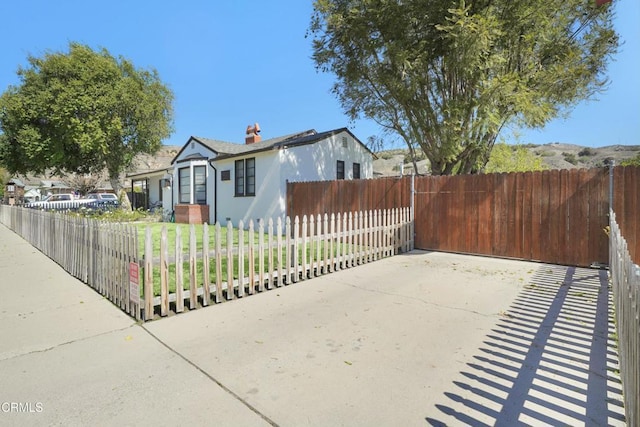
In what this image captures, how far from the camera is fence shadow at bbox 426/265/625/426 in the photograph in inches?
95.1

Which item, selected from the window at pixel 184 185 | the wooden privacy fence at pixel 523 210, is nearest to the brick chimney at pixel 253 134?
the window at pixel 184 185

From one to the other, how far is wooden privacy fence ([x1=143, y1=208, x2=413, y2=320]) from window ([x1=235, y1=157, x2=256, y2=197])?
306 inches

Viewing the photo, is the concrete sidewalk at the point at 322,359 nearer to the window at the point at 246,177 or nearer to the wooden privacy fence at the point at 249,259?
the wooden privacy fence at the point at 249,259

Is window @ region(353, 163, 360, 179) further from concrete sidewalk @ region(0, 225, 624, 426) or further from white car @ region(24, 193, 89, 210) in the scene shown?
white car @ region(24, 193, 89, 210)

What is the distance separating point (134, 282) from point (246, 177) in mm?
11505

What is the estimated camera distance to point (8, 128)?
1747cm

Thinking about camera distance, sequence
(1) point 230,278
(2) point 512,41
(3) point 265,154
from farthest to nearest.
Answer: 1. (3) point 265,154
2. (2) point 512,41
3. (1) point 230,278

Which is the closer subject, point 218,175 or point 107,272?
point 107,272

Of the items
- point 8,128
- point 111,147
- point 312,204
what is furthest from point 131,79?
point 312,204

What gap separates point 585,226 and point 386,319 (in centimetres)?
580

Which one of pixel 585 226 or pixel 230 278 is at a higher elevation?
pixel 585 226

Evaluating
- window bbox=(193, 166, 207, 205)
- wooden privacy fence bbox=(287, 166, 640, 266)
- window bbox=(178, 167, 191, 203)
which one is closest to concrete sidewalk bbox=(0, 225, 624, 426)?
wooden privacy fence bbox=(287, 166, 640, 266)

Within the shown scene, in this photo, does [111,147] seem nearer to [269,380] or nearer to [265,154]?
[265,154]

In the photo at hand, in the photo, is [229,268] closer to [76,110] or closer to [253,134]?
[76,110]
